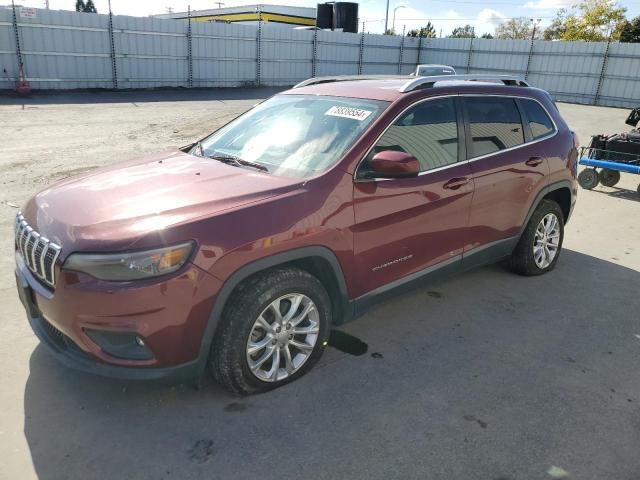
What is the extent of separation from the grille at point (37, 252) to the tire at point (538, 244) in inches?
153

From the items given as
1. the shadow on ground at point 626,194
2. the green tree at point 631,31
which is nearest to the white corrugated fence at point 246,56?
the green tree at point 631,31

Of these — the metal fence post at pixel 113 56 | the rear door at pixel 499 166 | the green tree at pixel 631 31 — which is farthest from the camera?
the green tree at pixel 631 31

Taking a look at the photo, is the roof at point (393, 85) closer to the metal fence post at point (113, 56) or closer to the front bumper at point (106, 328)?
the front bumper at point (106, 328)

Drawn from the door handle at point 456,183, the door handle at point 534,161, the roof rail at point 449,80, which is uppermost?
the roof rail at point 449,80

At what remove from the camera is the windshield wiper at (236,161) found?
343 cm

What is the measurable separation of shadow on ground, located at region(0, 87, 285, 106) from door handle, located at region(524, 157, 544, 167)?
48.7 ft

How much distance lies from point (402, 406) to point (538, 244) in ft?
8.74

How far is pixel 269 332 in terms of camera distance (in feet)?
9.93

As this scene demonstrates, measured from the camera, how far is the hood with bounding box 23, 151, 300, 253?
2.62 meters

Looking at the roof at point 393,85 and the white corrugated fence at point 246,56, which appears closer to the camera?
the roof at point 393,85

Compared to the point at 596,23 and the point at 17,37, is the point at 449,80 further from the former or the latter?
the point at 596,23

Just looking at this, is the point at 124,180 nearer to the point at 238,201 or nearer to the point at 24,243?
the point at 24,243

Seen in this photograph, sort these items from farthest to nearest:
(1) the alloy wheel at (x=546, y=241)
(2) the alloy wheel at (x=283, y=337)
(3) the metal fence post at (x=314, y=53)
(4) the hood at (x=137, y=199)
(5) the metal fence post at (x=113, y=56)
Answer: (3) the metal fence post at (x=314, y=53) < (5) the metal fence post at (x=113, y=56) < (1) the alloy wheel at (x=546, y=241) < (2) the alloy wheel at (x=283, y=337) < (4) the hood at (x=137, y=199)

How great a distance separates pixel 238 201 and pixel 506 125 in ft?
8.88
